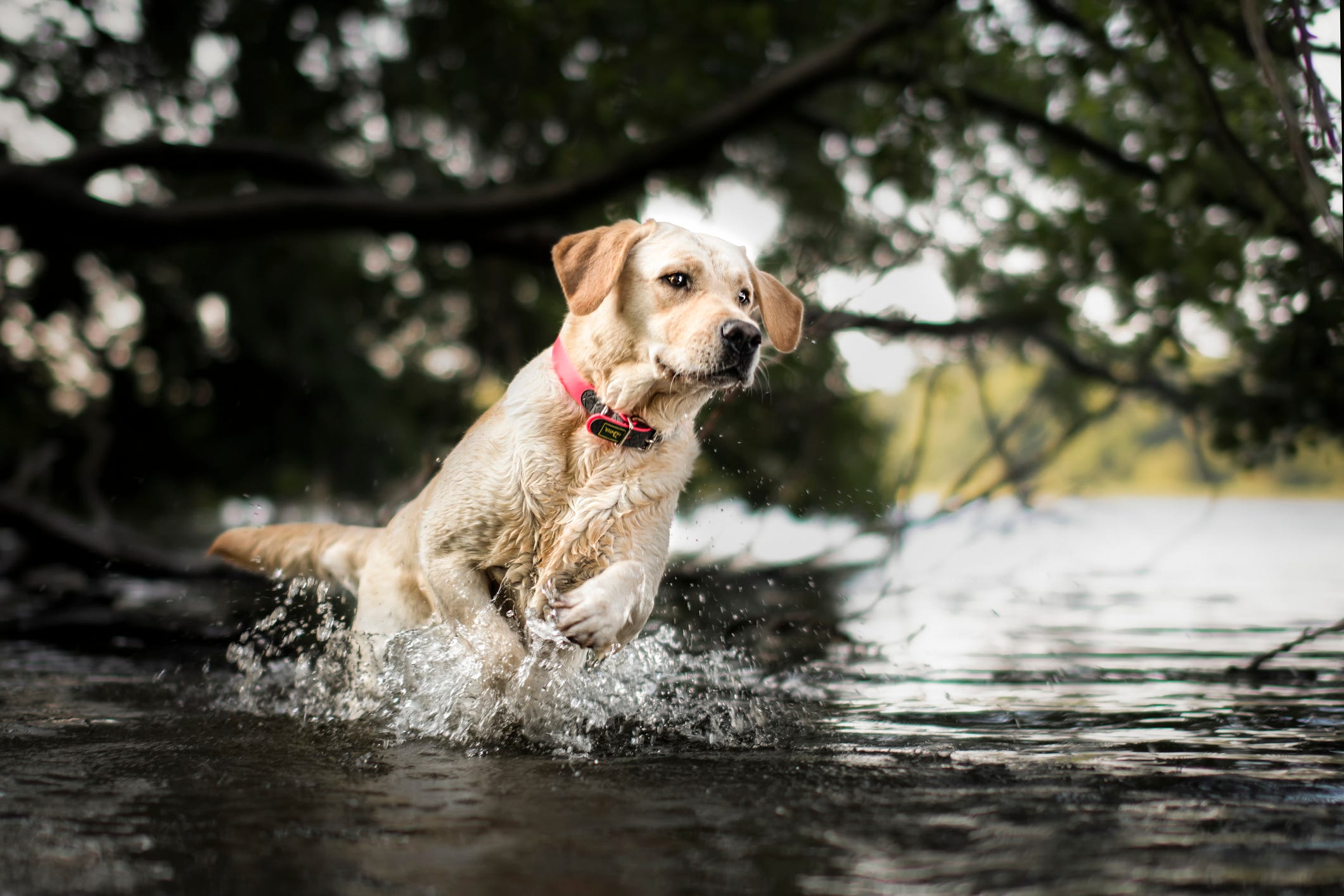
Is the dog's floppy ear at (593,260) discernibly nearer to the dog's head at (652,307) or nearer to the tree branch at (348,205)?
the dog's head at (652,307)

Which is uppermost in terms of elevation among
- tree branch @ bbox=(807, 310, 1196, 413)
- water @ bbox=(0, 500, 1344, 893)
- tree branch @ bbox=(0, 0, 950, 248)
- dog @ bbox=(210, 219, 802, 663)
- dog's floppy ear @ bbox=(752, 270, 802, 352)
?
tree branch @ bbox=(0, 0, 950, 248)

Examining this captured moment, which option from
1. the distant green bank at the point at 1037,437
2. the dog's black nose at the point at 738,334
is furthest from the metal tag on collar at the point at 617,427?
the distant green bank at the point at 1037,437

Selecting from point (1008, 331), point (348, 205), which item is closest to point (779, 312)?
point (1008, 331)

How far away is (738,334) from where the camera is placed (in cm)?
430

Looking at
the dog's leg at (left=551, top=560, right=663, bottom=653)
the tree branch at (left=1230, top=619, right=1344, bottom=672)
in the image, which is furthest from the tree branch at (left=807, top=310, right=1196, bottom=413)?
the tree branch at (left=1230, top=619, right=1344, bottom=672)

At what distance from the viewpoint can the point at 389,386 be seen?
1770cm

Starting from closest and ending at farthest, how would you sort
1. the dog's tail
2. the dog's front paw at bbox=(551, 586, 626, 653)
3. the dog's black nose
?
the dog's front paw at bbox=(551, 586, 626, 653) → the dog's black nose → the dog's tail

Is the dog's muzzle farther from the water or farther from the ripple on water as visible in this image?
the water

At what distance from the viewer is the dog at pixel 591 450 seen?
456 cm

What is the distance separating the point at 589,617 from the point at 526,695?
0.64 m

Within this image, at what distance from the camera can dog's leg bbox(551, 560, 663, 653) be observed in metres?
4.04

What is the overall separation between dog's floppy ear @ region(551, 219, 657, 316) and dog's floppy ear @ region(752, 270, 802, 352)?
0.52 metres

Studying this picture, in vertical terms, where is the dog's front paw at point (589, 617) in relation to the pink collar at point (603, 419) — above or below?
below

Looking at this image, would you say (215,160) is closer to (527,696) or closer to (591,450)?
(591,450)
